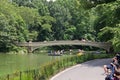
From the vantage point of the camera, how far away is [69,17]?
124625mm

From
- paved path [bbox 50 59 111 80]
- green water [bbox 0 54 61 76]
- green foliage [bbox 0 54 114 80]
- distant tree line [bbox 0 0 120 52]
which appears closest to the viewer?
green foliage [bbox 0 54 114 80]

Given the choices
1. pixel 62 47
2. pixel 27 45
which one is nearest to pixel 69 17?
pixel 62 47

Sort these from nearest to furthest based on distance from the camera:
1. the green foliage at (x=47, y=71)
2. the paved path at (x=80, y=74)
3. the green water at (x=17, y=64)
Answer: the green foliage at (x=47, y=71) → the paved path at (x=80, y=74) → the green water at (x=17, y=64)

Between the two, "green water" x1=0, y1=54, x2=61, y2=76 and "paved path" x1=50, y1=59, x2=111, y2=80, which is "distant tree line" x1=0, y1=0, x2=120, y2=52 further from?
"paved path" x1=50, y1=59, x2=111, y2=80

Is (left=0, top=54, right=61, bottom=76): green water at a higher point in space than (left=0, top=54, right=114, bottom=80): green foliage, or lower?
lower

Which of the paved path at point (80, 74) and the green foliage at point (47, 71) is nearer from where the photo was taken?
the green foliage at point (47, 71)

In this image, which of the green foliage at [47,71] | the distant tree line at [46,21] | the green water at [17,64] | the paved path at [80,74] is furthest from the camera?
the distant tree line at [46,21]

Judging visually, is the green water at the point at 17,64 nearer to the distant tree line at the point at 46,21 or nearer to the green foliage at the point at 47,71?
the green foliage at the point at 47,71

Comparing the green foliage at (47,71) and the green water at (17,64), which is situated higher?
the green foliage at (47,71)

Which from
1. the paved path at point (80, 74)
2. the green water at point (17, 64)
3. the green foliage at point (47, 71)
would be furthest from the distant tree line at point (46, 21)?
the paved path at point (80, 74)

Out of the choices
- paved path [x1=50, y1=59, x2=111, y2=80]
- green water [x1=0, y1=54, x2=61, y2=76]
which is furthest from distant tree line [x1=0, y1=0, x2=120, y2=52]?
paved path [x1=50, y1=59, x2=111, y2=80]

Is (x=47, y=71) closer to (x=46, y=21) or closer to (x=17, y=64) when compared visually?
(x=17, y=64)

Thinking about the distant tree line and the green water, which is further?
the distant tree line

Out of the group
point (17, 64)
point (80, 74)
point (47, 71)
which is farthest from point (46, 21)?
point (47, 71)
